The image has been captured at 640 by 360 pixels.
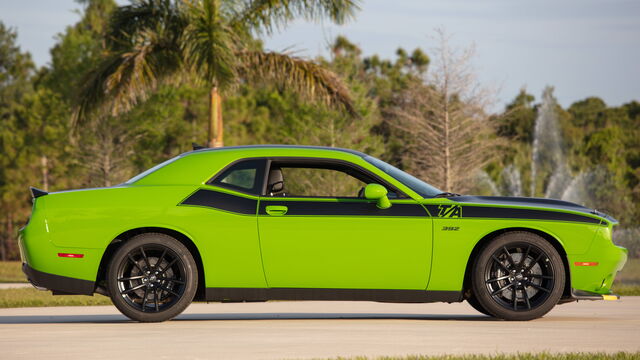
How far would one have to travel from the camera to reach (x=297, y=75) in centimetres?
2150

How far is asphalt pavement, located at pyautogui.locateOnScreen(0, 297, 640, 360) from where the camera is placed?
22.8 feet

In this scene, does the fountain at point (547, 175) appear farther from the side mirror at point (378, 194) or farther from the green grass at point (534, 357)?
the green grass at point (534, 357)

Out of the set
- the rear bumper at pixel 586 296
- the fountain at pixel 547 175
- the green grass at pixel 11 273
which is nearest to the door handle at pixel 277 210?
the rear bumper at pixel 586 296

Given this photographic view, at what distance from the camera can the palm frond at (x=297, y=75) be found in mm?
21500

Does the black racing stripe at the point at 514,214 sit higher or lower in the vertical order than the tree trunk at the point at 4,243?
higher

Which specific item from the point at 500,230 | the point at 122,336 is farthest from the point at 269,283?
the point at 500,230

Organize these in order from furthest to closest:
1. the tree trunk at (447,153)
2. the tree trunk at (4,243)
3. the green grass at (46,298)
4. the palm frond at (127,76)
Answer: the tree trunk at (4,243), the tree trunk at (447,153), the palm frond at (127,76), the green grass at (46,298)

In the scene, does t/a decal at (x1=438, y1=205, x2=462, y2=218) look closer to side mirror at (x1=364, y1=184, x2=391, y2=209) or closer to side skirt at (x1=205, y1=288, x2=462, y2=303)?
side mirror at (x1=364, y1=184, x2=391, y2=209)

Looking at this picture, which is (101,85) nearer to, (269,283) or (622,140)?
(269,283)

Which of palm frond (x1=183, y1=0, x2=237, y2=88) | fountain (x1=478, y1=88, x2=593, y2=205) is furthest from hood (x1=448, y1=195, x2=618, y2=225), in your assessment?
fountain (x1=478, y1=88, x2=593, y2=205)

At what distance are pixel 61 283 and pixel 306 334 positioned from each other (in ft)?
8.05

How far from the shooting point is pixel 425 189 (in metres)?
9.16

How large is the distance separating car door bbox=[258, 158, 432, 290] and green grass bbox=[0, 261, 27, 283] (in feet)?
49.1

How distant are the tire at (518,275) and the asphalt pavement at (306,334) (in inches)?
6.0
